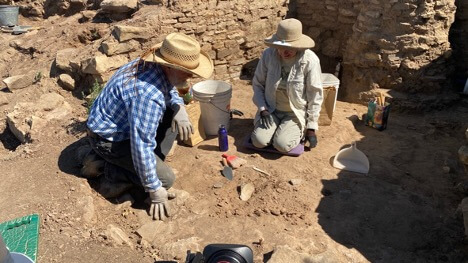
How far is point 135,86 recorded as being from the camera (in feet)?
10.7

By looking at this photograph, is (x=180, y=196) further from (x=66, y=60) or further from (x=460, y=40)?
(x=460, y=40)

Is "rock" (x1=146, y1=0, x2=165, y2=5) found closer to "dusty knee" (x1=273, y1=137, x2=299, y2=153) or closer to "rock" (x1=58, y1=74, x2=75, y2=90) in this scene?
"rock" (x1=58, y1=74, x2=75, y2=90)

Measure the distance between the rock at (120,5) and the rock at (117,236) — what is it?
12.9 feet

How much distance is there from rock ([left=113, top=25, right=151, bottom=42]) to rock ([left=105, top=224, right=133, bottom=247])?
2.98 metres

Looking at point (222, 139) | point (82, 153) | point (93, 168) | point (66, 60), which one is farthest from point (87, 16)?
point (93, 168)

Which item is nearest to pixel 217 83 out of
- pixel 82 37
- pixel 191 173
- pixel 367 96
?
pixel 191 173

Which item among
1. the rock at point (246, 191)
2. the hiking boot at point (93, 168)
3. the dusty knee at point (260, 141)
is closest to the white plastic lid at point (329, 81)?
the dusty knee at point (260, 141)

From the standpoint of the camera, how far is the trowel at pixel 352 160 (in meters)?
4.30

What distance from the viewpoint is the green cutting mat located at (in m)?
2.95

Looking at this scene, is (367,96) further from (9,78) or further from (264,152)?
(9,78)

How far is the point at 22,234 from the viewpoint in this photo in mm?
3088

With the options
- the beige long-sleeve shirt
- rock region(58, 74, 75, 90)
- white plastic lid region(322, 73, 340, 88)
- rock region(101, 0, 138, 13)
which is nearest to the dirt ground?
the beige long-sleeve shirt

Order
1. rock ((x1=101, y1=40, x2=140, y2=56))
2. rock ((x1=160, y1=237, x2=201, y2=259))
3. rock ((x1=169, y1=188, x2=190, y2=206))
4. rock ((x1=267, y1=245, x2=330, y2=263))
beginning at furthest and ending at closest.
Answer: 1. rock ((x1=101, y1=40, x2=140, y2=56))
2. rock ((x1=169, y1=188, x2=190, y2=206))
3. rock ((x1=160, y1=237, x2=201, y2=259))
4. rock ((x1=267, y1=245, x2=330, y2=263))

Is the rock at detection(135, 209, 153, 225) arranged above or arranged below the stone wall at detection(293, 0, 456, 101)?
below
